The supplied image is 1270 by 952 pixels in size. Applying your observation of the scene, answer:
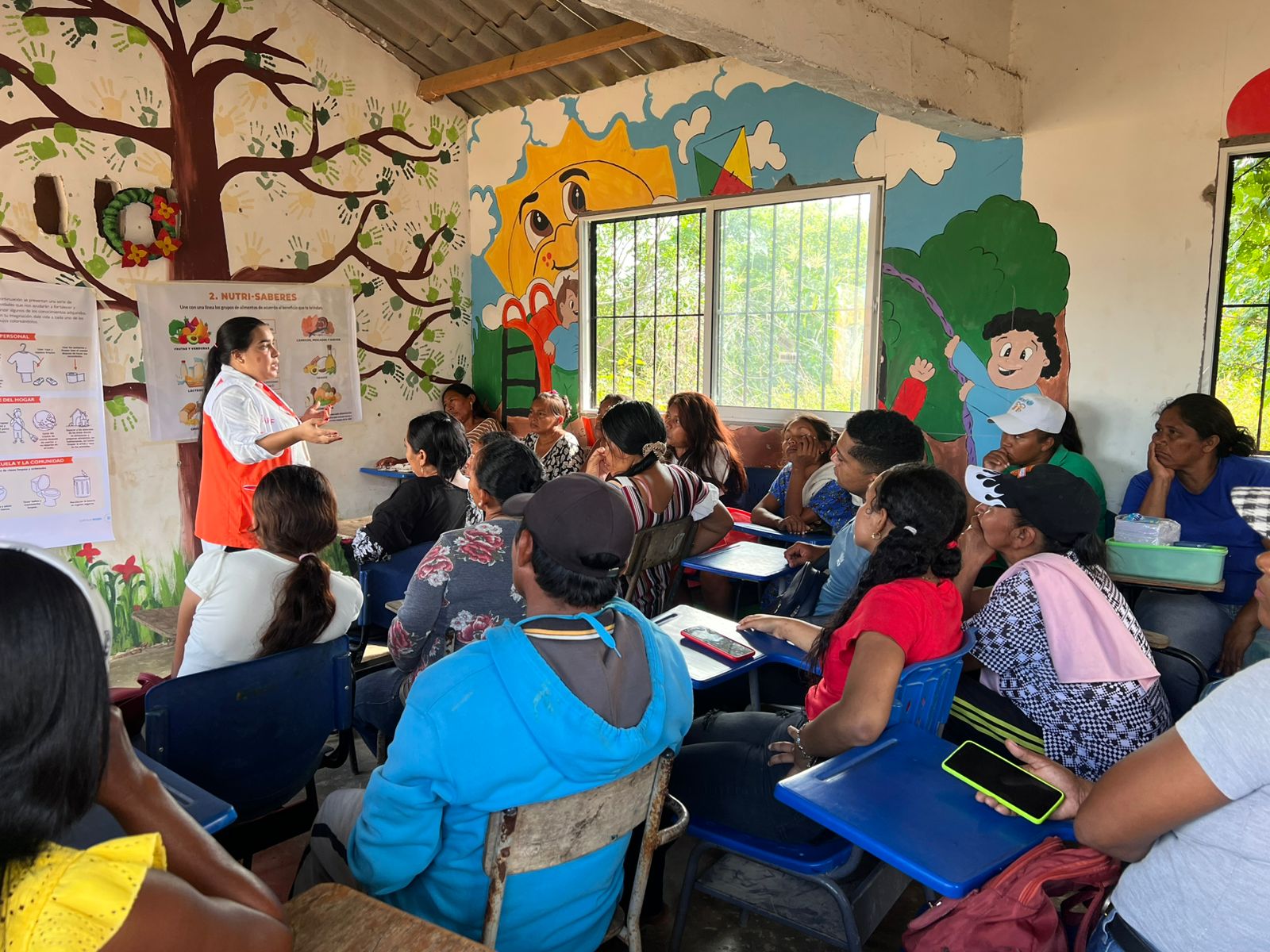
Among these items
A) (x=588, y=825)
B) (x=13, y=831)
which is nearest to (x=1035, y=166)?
(x=588, y=825)

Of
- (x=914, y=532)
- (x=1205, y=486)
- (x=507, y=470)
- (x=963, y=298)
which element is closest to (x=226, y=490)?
(x=507, y=470)

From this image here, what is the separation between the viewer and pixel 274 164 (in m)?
5.24

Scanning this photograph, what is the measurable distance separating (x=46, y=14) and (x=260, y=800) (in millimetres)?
4174

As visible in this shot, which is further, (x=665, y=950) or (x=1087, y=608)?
(x=665, y=950)

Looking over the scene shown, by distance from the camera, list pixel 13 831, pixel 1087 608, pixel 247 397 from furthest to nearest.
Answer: pixel 247 397
pixel 1087 608
pixel 13 831

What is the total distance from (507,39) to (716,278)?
1901mm

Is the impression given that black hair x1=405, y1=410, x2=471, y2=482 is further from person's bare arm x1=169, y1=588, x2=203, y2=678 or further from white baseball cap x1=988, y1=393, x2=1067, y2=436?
white baseball cap x1=988, y1=393, x2=1067, y2=436

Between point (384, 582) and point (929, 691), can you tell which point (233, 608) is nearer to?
point (384, 582)

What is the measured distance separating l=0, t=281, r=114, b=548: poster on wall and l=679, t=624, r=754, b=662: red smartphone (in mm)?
3678

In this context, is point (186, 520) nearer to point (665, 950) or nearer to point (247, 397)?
point (247, 397)

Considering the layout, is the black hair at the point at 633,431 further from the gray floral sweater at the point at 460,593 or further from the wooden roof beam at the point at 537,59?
the wooden roof beam at the point at 537,59

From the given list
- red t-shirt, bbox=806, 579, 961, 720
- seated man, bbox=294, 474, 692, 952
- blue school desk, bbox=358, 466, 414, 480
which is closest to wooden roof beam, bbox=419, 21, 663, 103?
blue school desk, bbox=358, 466, 414, 480

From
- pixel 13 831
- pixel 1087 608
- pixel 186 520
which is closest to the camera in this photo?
pixel 13 831

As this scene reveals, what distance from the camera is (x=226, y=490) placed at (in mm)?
3711
